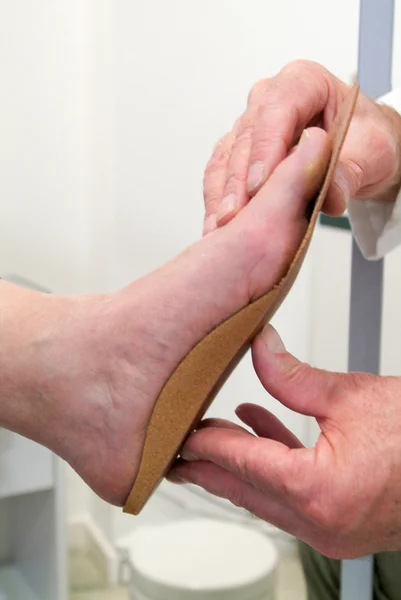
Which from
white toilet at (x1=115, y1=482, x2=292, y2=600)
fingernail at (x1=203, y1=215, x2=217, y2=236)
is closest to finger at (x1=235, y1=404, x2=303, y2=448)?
fingernail at (x1=203, y1=215, x2=217, y2=236)

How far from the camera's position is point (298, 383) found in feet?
1.59

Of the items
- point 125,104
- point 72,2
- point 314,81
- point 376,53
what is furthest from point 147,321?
point 72,2

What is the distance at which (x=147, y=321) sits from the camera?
1.67 ft

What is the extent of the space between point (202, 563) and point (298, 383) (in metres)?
0.72

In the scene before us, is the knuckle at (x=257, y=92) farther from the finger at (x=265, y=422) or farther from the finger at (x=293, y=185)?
the finger at (x=265, y=422)

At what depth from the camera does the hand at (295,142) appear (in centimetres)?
51

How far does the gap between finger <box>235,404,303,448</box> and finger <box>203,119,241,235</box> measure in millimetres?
157

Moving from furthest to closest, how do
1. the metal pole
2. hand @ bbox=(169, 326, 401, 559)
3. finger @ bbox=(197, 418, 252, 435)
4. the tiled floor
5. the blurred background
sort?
1. the tiled floor
2. the blurred background
3. the metal pole
4. finger @ bbox=(197, 418, 252, 435)
5. hand @ bbox=(169, 326, 401, 559)

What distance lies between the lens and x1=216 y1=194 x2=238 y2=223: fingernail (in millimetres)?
501

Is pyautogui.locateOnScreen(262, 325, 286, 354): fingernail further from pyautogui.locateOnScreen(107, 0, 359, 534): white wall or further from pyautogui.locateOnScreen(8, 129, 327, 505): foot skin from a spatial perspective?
pyautogui.locateOnScreen(107, 0, 359, 534): white wall

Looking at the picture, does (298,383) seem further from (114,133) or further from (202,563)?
(114,133)

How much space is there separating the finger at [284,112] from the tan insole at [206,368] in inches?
1.6

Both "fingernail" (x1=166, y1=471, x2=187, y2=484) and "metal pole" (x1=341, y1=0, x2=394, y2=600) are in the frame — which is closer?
"fingernail" (x1=166, y1=471, x2=187, y2=484)

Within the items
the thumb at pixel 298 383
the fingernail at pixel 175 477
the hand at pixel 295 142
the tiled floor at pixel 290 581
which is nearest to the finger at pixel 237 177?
the hand at pixel 295 142
